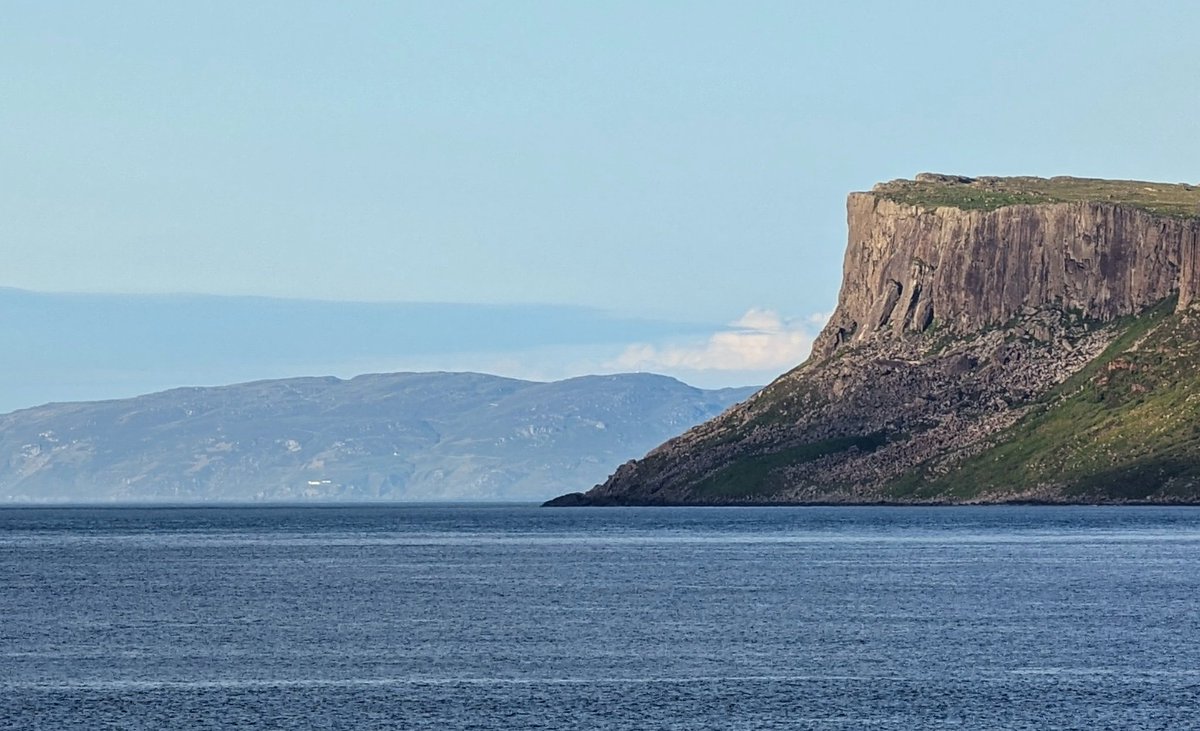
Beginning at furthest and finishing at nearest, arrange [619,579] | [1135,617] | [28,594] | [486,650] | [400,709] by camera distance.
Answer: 1. [619,579]
2. [28,594]
3. [1135,617]
4. [486,650]
5. [400,709]

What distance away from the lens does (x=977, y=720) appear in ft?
284

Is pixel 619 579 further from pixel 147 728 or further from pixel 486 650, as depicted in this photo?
pixel 147 728

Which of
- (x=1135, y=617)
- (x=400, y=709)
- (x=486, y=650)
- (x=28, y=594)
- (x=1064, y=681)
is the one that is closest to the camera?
(x=400, y=709)

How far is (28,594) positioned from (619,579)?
50322 mm

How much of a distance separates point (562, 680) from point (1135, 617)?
4721 centimetres

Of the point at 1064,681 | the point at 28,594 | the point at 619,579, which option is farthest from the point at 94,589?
the point at 1064,681

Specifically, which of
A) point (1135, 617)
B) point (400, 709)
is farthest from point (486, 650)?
point (1135, 617)

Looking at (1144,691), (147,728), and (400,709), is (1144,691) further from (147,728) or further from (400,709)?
(147,728)

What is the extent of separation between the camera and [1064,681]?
321 feet

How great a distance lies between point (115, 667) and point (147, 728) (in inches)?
867

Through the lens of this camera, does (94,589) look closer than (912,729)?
No

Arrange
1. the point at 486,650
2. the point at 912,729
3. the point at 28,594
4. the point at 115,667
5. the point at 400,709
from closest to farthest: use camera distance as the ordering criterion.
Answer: the point at 912,729
the point at 400,709
the point at 115,667
the point at 486,650
the point at 28,594

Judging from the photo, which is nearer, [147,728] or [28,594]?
[147,728]

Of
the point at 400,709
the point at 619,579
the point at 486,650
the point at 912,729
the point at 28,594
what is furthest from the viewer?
the point at 619,579
